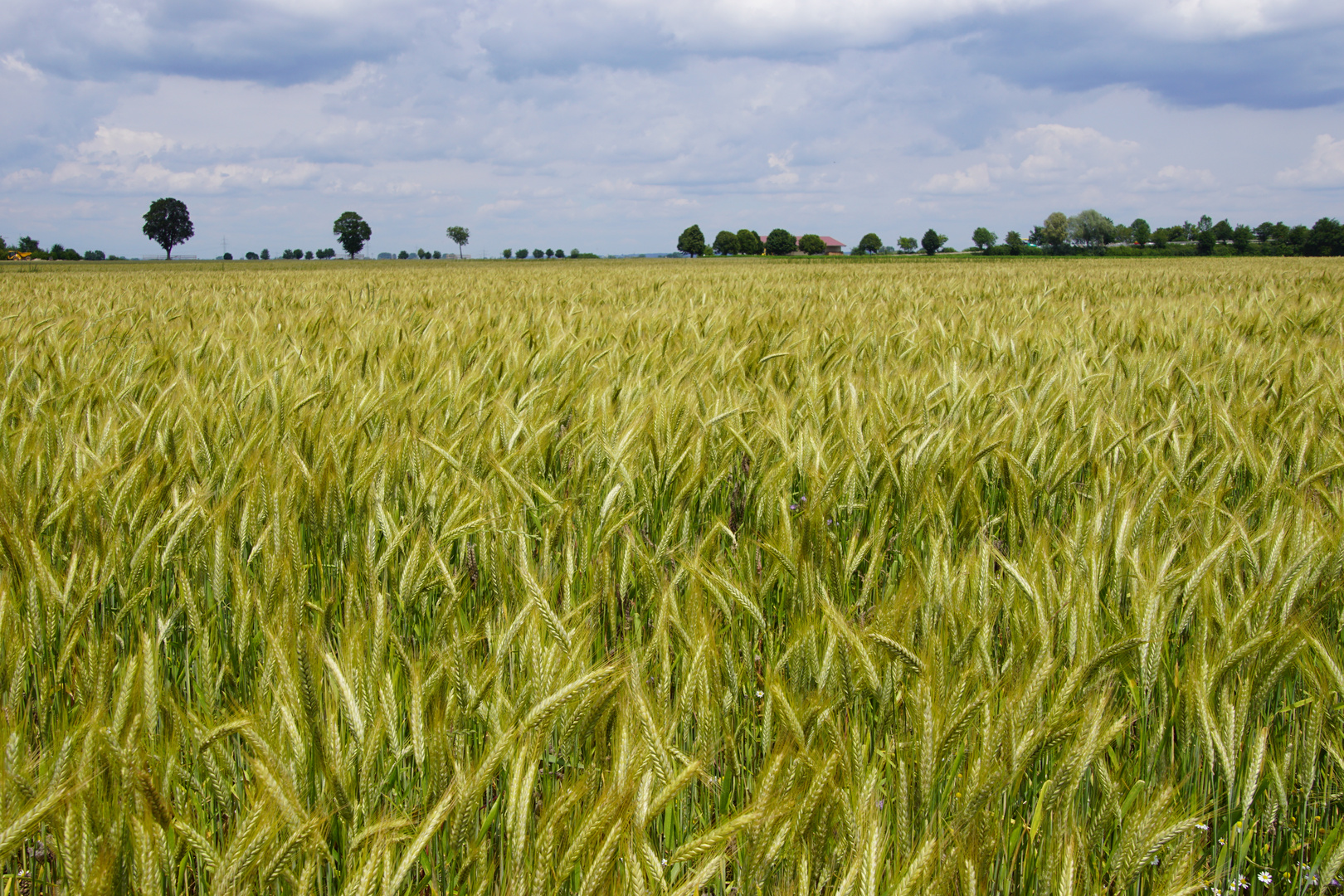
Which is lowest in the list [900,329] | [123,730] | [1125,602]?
[1125,602]

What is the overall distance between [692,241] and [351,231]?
43239mm

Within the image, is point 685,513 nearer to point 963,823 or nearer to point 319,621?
point 319,621

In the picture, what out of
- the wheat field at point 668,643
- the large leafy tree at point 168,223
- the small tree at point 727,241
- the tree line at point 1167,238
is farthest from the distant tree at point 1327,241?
the large leafy tree at point 168,223

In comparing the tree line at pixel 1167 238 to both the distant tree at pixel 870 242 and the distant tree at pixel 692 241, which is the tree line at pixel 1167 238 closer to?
the distant tree at pixel 870 242

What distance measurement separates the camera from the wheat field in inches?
33.3

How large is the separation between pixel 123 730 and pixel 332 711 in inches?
12.0

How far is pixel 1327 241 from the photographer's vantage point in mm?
66062

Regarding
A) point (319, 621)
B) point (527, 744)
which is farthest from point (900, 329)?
point (527, 744)

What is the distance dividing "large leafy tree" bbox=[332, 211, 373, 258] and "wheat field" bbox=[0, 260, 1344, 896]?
105m

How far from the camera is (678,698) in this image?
106 cm

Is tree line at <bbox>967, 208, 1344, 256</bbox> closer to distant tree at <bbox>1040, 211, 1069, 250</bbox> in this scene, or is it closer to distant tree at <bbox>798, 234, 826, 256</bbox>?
A: distant tree at <bbox>1040, 211, 1069, 250</bbox>

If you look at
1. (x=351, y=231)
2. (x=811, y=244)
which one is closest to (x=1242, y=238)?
(x=811, y=244)

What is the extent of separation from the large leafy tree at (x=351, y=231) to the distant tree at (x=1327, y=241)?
100 metres

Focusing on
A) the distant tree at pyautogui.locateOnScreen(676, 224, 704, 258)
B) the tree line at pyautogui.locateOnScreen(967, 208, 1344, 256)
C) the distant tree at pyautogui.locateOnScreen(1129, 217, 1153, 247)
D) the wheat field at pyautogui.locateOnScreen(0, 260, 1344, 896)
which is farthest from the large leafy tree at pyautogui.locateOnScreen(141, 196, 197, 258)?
the distant tree at pyautogui.locateOnScreen(1129, 217, 1153, 247)
